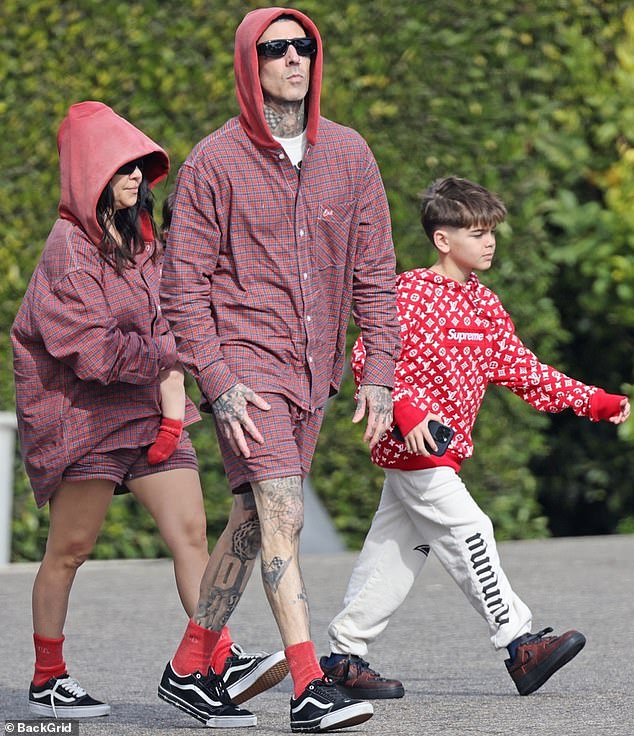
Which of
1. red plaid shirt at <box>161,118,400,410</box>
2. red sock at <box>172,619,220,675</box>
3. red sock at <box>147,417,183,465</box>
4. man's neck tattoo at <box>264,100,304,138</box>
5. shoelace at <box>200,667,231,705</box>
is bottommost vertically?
shoelace at <box>200,667,231,705</box>

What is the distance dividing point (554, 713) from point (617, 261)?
4.16 m

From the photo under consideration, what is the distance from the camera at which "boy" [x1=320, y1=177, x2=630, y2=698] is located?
4875mm

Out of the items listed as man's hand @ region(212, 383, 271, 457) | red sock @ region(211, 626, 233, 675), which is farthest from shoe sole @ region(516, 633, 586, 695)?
man's hand @ region(212, 383, 271, 457)

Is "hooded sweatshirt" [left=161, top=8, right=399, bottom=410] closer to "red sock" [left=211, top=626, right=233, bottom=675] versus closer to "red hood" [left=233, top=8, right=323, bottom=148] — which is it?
"red hood" [left=233, top=8, right=323, bottom=148]

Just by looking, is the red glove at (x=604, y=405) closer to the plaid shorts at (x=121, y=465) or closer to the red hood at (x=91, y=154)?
the plaid shorts at (x=121, y=465)

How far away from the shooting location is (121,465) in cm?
475

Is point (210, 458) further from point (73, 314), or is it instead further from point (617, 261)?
point (73, 314)

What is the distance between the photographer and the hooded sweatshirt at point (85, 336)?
4590 millimetres

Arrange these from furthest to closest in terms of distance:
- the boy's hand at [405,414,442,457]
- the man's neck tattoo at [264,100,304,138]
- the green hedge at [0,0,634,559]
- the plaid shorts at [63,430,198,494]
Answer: the green hedge at [0,0,634,559] → the boy's hand at [405,414,442,457] → the plaid shorts at [63,430,198,494] → the man's neck tattoo at [264,100,304,138]

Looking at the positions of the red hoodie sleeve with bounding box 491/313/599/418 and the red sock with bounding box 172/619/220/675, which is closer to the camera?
the red sock with bounding box 172/619/220/675

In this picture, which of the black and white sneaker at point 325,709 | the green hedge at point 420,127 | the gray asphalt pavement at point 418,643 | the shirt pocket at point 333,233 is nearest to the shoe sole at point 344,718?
the black and white sneaker at point 325,709

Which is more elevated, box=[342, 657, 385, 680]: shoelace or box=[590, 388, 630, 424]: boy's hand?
box=[590, 388, 630, 424]: boy's hand

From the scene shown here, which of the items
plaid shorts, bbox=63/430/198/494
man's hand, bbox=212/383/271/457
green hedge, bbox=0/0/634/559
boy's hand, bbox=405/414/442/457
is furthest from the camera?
green hedge, bbox=0/0/634/559

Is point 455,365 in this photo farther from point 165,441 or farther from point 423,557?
point 165,441
